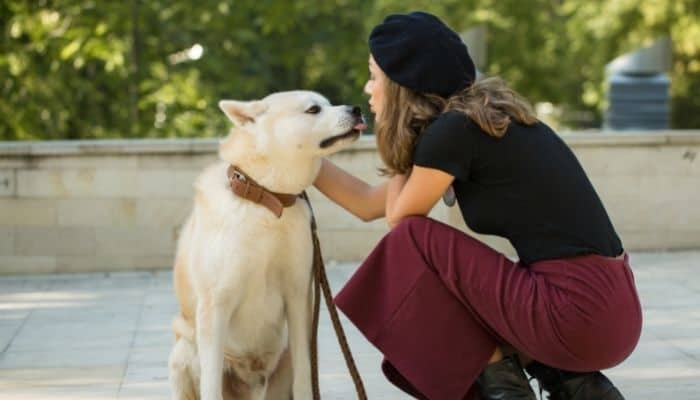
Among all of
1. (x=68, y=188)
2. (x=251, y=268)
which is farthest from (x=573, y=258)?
(x=68, y=188)

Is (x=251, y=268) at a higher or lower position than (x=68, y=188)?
higher

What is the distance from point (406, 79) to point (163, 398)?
176cm

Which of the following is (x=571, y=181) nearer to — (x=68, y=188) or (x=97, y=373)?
(x=97, y=373)

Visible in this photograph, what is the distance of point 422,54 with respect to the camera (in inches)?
162

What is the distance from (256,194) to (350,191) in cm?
46

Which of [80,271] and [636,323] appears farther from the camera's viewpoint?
[80,271]

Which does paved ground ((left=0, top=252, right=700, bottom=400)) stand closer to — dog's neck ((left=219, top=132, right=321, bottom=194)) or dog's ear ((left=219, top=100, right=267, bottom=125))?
dog's neck ((left=219, top=132, right=321, bottom=194))

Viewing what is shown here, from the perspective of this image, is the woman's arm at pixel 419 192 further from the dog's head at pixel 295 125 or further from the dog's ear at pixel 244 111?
the dog's ear at pixel 244 111

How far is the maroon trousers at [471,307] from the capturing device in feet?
13.1

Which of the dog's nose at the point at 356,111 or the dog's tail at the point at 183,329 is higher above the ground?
the dog's nose at the point at 356,111

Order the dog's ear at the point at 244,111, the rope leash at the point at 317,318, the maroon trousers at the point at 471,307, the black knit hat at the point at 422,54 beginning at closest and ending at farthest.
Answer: the maroon trousers at the point at 471,307, the black knit hat at the point at 422,54, the dog's ear at the point at 244,111, the rope leash at the point at 317,318

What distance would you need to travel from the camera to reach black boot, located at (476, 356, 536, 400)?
161 inches

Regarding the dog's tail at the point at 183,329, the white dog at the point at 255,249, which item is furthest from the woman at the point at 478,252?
the dog's tail at the point at 183,329

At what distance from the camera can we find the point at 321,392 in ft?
16.8
